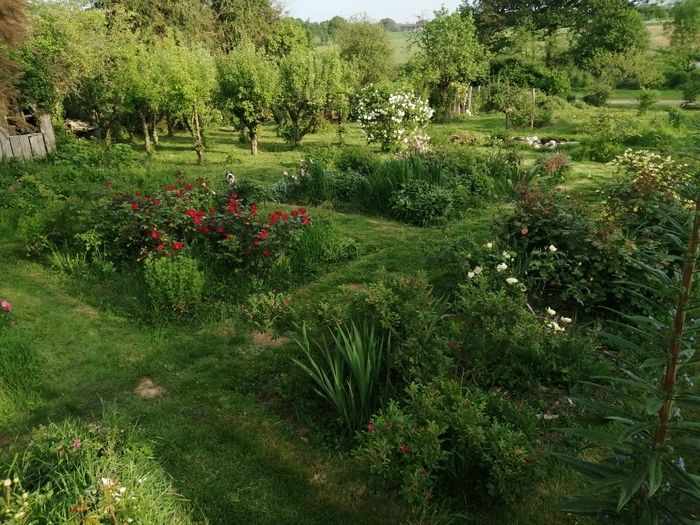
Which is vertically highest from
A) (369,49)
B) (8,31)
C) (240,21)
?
(240,21)

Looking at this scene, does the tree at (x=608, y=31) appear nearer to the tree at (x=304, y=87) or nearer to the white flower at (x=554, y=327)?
the tree at (x=304, y=87)

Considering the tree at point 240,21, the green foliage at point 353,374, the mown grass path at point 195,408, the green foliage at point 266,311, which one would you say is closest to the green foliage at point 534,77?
the tree at point 240,21

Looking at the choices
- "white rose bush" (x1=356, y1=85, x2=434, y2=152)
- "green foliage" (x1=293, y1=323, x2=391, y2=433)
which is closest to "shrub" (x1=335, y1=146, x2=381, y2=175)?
"white rose bush" (x1=356, y1=85, x2=434, y2=152)

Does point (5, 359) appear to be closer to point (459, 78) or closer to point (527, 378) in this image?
point (527, 378)

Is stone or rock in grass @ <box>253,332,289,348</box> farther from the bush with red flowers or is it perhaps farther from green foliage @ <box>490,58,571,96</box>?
green foliage @ <box>490,58,571,96</box>

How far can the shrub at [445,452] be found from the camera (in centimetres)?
254

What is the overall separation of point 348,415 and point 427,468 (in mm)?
812

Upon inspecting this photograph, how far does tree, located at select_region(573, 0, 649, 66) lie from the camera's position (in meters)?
25.5

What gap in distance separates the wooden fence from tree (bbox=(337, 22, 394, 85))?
16.1 meters

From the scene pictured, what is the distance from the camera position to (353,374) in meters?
3.35

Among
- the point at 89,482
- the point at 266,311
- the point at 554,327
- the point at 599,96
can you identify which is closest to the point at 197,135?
the point at 266,311

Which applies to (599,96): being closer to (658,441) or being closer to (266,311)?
(266,311)

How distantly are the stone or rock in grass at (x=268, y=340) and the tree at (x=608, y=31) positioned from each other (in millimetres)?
26133

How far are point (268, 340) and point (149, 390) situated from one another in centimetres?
107
